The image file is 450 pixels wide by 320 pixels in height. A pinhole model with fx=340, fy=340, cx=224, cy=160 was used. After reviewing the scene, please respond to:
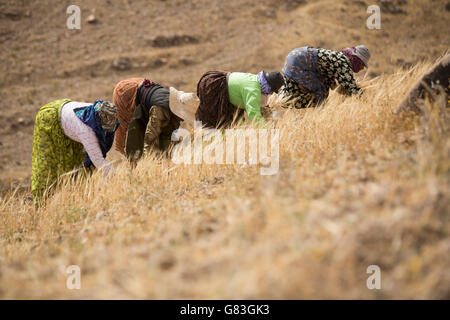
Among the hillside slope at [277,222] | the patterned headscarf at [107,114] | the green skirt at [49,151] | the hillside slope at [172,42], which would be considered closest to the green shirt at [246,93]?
the hillside slope at [277,222]

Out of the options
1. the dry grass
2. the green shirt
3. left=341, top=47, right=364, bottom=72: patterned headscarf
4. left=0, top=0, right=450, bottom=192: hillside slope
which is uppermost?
left=0, top=0, right=450, bottom=192: hillside slope

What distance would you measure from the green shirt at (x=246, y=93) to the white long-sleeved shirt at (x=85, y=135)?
1532 millimetres

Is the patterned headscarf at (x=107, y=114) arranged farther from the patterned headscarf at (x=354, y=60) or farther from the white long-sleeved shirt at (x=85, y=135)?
the patterned headscarf at (x=354, y=60)

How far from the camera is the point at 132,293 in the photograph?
4.39 ft

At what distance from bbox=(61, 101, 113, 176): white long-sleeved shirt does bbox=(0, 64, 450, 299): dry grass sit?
2.53 ft

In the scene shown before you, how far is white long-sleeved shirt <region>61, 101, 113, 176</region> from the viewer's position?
127 inches

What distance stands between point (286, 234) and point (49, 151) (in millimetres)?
2877

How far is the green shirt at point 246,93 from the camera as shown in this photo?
3598 mm

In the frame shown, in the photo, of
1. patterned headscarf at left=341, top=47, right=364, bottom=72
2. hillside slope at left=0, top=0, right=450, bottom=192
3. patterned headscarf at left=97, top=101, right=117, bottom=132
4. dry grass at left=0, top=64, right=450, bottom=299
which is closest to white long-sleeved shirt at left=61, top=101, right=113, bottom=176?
patterned headscarf at left=97, top=101, right=117, bottom=132

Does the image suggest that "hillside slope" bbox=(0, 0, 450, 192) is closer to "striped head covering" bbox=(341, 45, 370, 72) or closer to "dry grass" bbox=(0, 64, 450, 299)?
"striped head covering" bbox=(341, 45, 370, 72)

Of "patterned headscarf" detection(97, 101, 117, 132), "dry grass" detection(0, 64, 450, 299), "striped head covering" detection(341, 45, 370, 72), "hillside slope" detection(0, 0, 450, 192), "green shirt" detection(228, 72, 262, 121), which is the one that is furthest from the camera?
"hillside slope" detection(0, 0, 450, 192)

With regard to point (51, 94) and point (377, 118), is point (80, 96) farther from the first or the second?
point (377, 118)

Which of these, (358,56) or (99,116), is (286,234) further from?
(358,56)

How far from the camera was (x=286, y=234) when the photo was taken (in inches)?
54.7
